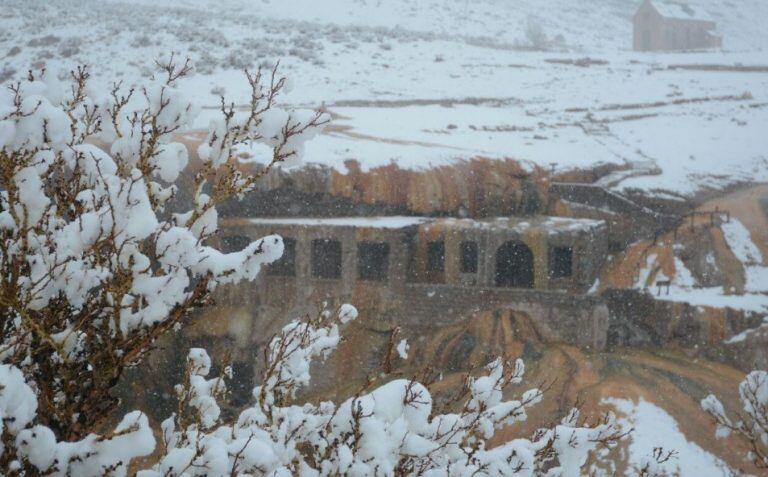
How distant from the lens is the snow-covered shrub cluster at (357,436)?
3.85m

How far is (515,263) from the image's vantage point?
2019 centimetres

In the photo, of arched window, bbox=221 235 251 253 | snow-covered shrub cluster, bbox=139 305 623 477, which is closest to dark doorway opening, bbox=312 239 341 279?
arched window, bbox=221 235 251 253

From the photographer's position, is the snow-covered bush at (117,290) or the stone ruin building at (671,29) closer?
the snow-covered bush at (117,290)

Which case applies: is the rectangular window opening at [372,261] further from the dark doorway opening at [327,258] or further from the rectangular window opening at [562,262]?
the rectangular window opening at [562,262]

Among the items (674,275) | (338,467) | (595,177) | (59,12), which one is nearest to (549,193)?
(595,177)

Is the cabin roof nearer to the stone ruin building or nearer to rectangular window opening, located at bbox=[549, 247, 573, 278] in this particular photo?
the stone ruin building

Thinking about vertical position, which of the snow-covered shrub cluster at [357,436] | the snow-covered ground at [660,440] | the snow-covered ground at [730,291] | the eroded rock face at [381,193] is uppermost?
the snow-covered shrub cluster at [357,436]

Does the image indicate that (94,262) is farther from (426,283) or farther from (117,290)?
(426,283)

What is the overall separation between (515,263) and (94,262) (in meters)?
17.0

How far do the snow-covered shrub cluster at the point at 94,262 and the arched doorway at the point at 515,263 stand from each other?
1624 cm

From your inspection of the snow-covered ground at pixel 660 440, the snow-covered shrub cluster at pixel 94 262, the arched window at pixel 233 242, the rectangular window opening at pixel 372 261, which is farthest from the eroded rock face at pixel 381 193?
the snow-covered shrub cluster at pixel 94 262

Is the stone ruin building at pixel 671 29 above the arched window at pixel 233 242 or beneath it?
above

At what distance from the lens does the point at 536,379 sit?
54.3 feet

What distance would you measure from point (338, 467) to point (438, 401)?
12.9 m
